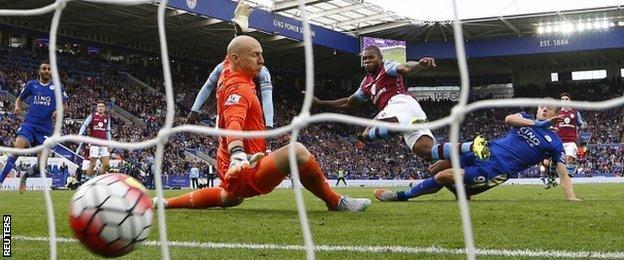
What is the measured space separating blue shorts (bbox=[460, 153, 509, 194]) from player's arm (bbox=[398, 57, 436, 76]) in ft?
3.55

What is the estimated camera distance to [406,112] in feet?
22.0

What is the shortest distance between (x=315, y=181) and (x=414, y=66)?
1.38m

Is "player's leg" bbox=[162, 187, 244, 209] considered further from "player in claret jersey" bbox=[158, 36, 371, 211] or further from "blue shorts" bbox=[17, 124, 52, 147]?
"blue shorts" bbox=[17, 124, 52, 147]


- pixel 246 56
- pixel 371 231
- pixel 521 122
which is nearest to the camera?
pixel 371 231

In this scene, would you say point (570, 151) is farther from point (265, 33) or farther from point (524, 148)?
point (265, 33)

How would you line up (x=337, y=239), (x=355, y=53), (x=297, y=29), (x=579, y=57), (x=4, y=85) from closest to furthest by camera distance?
(x=337, y=239) → (x=4, y=85) → (x=297, y=29) → (x=355, y=53) → (x=579, y=57)

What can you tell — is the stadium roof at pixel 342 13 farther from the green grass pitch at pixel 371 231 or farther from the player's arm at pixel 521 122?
the green grass pitch at pixel 371 231

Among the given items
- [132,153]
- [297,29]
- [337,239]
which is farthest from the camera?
[297,29]

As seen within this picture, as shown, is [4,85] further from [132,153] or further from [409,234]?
[409,234]

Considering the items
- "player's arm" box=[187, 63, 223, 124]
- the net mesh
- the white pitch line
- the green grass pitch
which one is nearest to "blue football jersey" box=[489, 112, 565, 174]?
the green grass pitch

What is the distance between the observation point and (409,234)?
144 inches

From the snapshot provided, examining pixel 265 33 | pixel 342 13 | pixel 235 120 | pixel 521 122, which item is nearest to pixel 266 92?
pixel 235 120

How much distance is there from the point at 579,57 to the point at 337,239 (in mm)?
35238

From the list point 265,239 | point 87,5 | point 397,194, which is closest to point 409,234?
point 265,239
